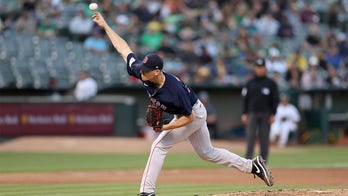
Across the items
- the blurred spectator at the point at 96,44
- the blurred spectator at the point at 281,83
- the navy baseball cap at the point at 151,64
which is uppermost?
the blurred spectator at the point at 96,44

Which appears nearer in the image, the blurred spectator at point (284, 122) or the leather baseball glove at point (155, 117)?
the leather baseball glove at point (155, 117)

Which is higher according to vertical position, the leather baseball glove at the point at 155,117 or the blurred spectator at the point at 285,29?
the blurred spectator at the point at 285,29

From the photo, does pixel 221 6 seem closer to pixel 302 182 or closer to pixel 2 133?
pixel 2 133

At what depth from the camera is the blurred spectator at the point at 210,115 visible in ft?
71.5

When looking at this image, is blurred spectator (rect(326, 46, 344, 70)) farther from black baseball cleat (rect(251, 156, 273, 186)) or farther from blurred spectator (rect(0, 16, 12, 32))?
black baseball cleat (rect(251, 156, 273, 186))

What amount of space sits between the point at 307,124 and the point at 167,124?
1494cm

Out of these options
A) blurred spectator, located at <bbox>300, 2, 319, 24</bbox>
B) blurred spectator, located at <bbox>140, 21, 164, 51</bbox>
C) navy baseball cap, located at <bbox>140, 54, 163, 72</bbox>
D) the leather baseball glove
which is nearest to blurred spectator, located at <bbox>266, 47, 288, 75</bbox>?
blurred spectator, located at <bbox>140, 21, 164, 51</bbox>

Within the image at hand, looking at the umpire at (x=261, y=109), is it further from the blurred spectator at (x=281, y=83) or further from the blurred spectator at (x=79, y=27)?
the blurred spectator at (x=79, y=27)

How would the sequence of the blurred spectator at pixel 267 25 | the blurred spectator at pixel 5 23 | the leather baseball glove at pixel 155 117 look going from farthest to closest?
1. the blurred spectator at pixel 267 25
2. the blurred spectator at pixel 5 23
3. the leather baseball glove at pixel 155 117

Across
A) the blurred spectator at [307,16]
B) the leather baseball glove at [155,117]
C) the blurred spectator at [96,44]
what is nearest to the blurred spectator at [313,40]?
the blurred spectator at [307,16]

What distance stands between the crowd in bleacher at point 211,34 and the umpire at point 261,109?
22.8ft

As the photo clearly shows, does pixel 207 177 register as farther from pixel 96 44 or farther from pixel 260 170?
pixel 96 44

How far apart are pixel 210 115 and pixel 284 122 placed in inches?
80.6

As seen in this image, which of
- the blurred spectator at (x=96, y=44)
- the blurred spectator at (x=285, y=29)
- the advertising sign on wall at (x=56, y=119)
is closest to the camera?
the advertising sign on wall at (x=56, y=119)
